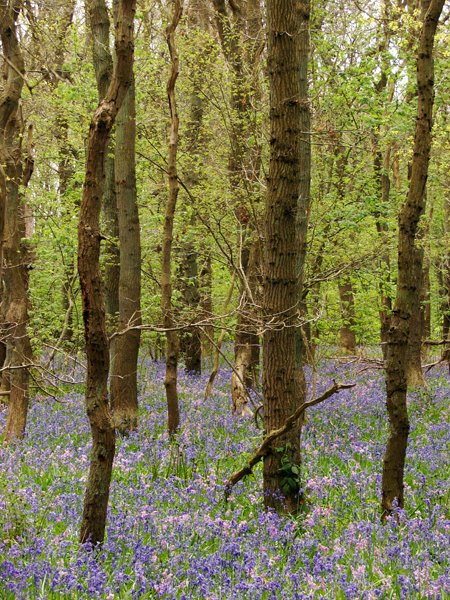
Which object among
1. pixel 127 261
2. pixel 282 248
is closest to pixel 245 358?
pixel 127 261

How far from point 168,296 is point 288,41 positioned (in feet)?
12.4

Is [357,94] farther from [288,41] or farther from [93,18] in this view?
[288,41]

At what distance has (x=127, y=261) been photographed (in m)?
11.0

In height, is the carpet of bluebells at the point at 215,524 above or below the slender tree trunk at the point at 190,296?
below

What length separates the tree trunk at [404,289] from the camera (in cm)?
636

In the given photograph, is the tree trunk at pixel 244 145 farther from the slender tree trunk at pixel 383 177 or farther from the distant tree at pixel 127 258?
the slender tree trunk at pixel 383 177

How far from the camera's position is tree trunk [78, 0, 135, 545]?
4523 millimetres

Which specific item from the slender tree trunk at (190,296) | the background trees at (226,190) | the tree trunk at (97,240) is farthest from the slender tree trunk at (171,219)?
the slender tree trunk at (190,296)

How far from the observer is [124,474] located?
7762 mm

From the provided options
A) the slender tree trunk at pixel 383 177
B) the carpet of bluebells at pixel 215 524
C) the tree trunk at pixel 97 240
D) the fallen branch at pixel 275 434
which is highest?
the slender tree trunk at pixel 383 177

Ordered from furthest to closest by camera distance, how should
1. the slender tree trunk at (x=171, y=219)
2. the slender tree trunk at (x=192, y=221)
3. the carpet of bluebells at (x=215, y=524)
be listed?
the slender tree trunk at (x=192, y=221), the slender tree trunk at (x=171, y=219), the carpet of bluebells at (x=215, y=524)

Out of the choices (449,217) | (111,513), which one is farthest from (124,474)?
(449,217)

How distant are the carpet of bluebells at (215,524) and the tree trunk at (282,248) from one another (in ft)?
1.25

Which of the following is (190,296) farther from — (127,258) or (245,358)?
(127,258)
